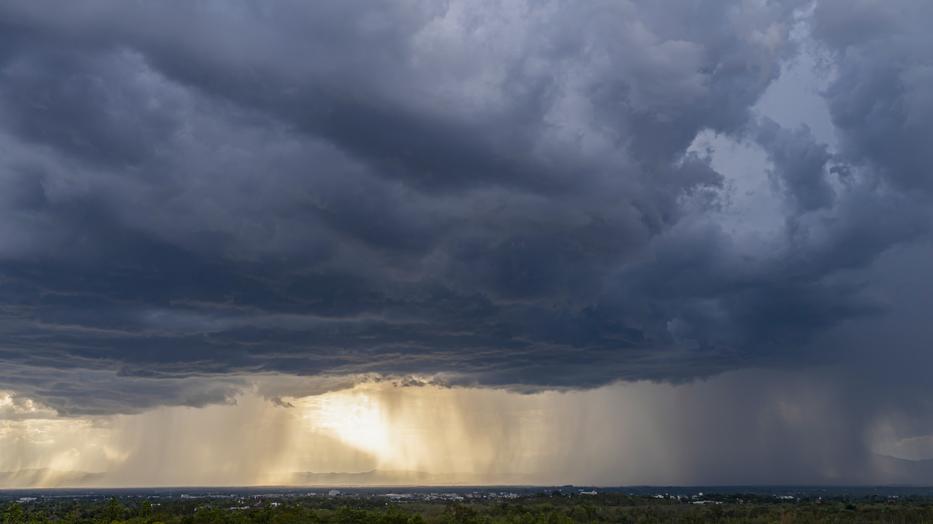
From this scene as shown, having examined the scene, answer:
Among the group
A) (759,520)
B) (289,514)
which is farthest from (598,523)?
(289,514)

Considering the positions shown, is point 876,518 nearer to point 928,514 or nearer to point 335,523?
point 928,514

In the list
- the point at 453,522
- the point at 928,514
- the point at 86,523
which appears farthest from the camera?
the point at 928,514

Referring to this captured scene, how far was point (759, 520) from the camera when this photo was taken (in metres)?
192

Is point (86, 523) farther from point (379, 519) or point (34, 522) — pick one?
point (379, 519)

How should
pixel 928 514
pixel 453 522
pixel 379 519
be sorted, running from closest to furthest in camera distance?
pixel 379 519 → pixel 453 522 → pixel 928 514

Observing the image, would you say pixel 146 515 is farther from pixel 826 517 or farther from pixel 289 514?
pixel 826 517

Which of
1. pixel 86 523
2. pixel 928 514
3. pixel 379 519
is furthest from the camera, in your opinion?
pixel 928 514

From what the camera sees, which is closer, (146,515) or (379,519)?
(379,519)

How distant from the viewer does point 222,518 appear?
15338cm

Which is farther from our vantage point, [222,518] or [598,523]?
[598,523]

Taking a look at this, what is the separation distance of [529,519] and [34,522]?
111 m

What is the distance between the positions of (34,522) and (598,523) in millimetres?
129885

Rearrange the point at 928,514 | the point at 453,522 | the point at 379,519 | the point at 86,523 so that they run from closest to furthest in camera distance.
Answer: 1. the point at 379,519
2. the point at 453,522
3. the point at 86,523
4. the point at 928,514

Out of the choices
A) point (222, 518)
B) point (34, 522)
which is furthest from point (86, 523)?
point (222, 518)
